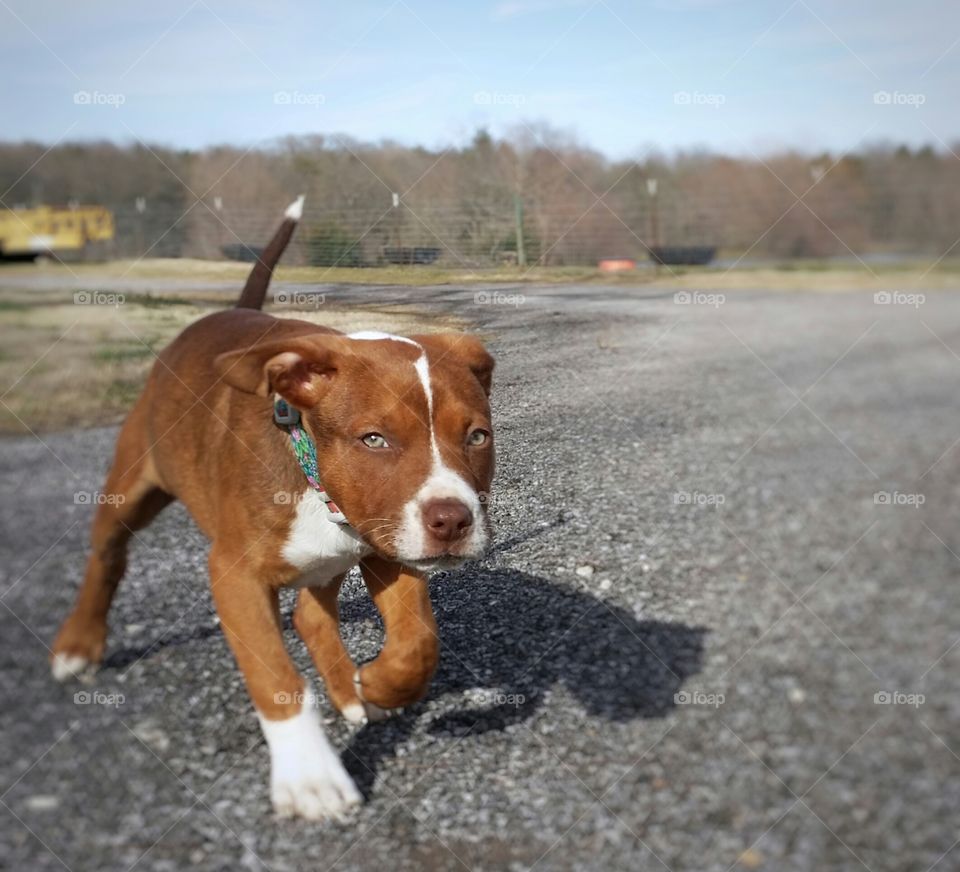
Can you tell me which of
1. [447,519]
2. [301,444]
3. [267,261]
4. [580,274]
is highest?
[267,261]

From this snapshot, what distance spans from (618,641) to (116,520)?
1.98 m

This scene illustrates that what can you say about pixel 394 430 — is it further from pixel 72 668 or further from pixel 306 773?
pixel 72 668

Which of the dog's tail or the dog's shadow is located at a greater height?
the dog's tail

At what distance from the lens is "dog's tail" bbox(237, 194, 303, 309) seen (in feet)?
14.0

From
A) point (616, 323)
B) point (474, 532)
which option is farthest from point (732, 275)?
point (474, 532)

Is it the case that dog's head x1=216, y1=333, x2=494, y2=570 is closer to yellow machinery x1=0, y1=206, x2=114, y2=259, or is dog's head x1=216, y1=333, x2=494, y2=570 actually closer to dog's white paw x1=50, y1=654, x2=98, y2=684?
yellow machinery x1=0, y1=206, x2=114, y2=259

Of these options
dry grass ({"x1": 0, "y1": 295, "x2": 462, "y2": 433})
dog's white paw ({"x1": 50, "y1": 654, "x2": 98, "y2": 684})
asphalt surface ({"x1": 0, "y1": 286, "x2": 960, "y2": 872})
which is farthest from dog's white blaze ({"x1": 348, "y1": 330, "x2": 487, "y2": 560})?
dog's white paw ({"x1": 50, "y1": 654, "x2": 98, "y2": 684})

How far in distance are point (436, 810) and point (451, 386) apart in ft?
4.01

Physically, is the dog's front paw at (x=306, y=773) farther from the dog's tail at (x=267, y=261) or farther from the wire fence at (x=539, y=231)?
the dog's tail at (x=267, y=261)

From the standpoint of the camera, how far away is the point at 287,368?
3.25 m

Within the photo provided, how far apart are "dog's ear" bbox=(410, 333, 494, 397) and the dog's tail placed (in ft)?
3.43

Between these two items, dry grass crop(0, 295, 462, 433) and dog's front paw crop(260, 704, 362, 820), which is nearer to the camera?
dog's front paw crop(260, 704, 362, 820)

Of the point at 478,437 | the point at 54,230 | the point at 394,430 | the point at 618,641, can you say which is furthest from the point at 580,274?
the point at 54,230

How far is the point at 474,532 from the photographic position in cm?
304
